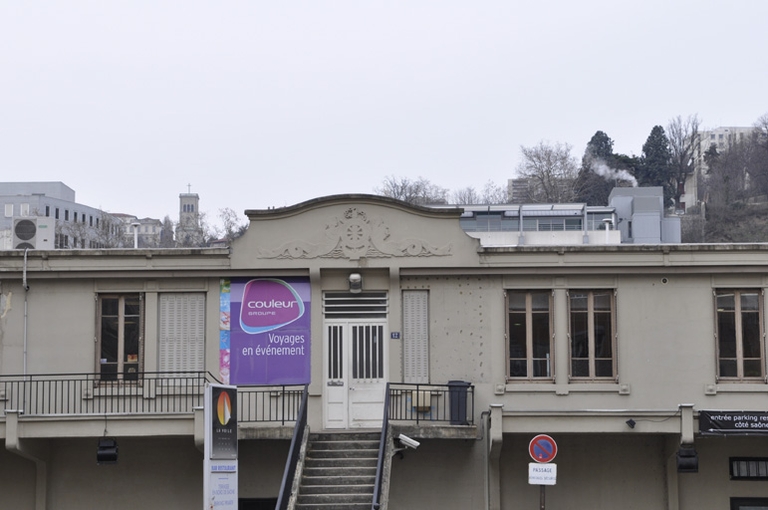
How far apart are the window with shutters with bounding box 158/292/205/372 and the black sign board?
10.5 metres

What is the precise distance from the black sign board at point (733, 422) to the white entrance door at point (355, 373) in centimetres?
667

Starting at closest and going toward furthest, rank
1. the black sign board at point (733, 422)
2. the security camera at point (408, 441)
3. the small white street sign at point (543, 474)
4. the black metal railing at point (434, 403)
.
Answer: the small white street sign at point (543, 474)
the security camera at point (408, 441)
the black sign board at point (733, 422)
the black metal railing at point (434, 403)

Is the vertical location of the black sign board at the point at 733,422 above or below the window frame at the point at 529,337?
below

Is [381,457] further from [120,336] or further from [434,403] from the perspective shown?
[120,336]

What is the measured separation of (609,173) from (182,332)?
90611mm

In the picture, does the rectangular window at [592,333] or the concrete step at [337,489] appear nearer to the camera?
the concrete step at [337,489]

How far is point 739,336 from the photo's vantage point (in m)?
21.5

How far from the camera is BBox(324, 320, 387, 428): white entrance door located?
2169 centimetres

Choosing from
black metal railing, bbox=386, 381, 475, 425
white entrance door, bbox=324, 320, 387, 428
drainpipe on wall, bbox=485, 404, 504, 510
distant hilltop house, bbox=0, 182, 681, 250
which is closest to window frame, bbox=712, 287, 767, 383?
distant hilltop house, bbox=0, 182, 681, 250

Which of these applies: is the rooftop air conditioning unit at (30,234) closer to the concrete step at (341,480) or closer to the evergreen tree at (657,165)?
the concrete step at (341,480)

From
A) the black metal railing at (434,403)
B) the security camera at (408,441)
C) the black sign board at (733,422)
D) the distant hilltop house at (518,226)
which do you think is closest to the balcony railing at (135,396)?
the black metal railing at (434,403)

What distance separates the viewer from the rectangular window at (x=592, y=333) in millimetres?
21688

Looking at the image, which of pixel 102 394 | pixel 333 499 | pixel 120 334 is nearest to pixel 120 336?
pixel 120 334

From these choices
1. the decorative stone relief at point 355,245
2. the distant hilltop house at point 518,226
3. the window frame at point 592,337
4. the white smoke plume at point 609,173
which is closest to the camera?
the window frame at point 592,337
